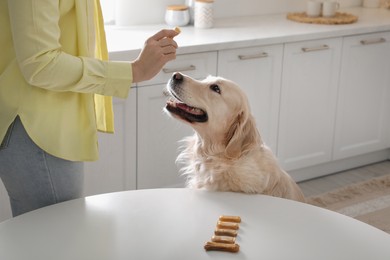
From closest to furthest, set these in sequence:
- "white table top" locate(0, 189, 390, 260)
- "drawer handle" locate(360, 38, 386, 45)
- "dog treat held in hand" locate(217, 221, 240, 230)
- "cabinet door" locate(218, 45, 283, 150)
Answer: "white table top" locate(0, 189, 390, 260) < "dog treat held in hand" locate(217, 221, 240, 230) < "cabinet door" locate(218, 45, 283, 150) < "drawer handle" locate(360, 38, 386, 45)

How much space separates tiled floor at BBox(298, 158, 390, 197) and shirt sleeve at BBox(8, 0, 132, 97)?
2.36m

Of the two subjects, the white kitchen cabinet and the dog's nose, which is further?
the white kitchen cabinet

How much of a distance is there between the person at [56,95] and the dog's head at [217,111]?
1.42 feet

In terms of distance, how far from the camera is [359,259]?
1.45m

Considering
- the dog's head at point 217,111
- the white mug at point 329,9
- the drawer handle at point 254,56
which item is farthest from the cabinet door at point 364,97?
the dog's head at point 217,111

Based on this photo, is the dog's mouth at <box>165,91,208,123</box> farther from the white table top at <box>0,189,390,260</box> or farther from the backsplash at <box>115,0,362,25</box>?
the backsplash at <box>115,0,362,25</box>

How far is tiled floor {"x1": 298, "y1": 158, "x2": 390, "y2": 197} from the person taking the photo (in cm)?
388

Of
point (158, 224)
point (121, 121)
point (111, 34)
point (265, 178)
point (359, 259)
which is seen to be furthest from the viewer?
point (111, 34)

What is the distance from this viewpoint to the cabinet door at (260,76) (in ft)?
11.1

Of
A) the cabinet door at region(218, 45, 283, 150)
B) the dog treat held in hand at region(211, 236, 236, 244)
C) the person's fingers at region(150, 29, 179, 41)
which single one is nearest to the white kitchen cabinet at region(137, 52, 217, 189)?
the cabinet door at region(218, 45, 283, 150)

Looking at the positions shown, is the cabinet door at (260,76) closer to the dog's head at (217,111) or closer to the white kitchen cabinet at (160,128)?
the white kitchen cabinet at (160,128)

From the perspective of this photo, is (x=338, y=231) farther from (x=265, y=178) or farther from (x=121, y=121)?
(x=121, y=121)

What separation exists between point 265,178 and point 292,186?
162 millimetres

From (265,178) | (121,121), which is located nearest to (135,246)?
(265,178)
